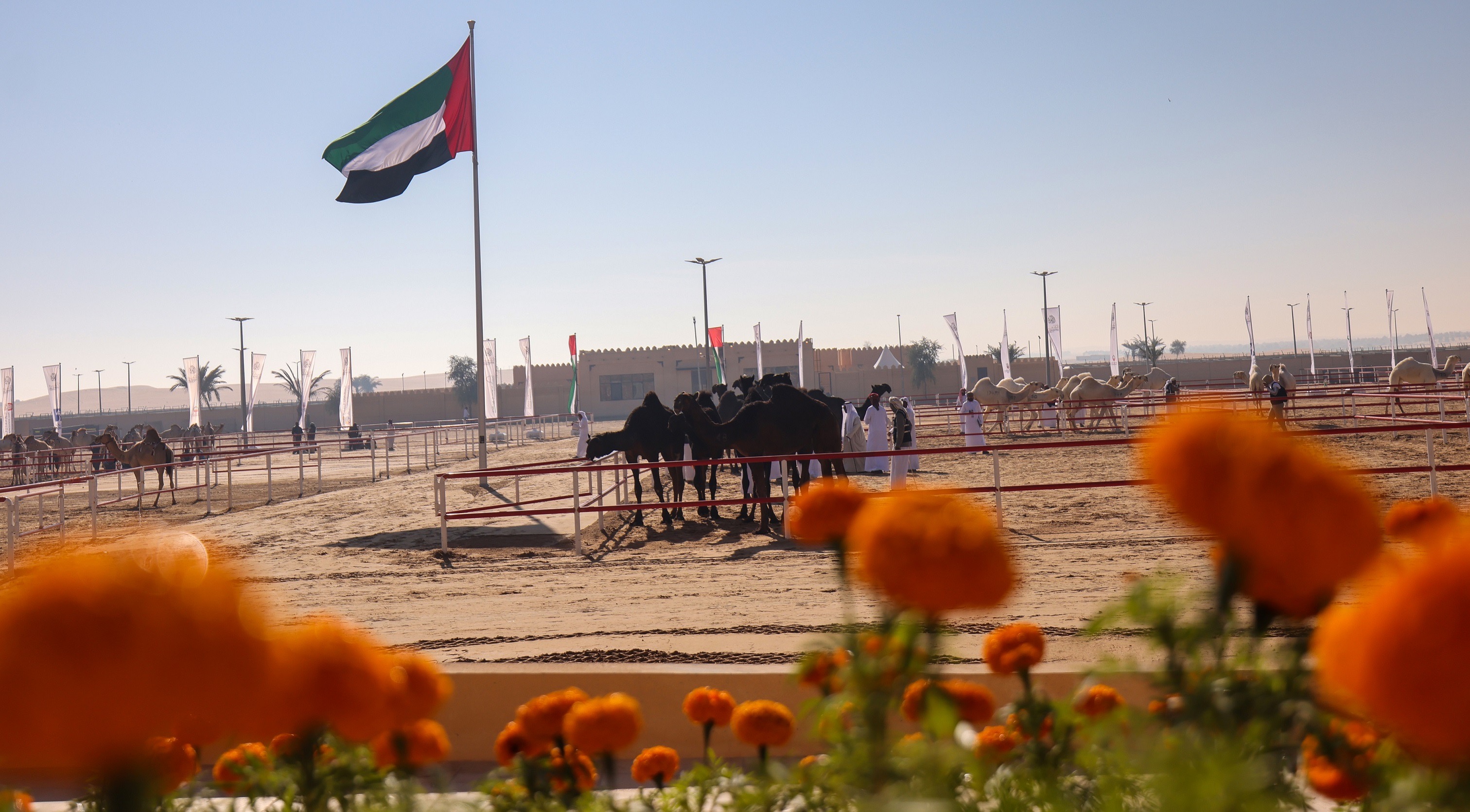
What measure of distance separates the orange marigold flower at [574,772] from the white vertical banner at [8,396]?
152 feet

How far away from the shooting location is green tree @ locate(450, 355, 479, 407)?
71.9 metres

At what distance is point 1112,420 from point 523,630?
2494 centimetres

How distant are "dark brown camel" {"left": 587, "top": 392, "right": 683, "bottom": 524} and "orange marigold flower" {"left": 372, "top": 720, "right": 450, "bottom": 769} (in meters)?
11.8

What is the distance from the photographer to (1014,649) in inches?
68.4

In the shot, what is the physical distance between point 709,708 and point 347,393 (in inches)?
1290

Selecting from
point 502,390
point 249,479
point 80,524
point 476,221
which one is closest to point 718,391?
point 476,221

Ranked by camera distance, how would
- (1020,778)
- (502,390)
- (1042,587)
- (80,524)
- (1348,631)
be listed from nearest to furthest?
(1348,631)
(1020,778)
(1042,587)
(80,524)
(502,390)

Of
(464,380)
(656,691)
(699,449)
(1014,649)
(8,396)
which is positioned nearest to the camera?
(1014,649)

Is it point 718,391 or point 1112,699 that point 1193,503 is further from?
point 718,391

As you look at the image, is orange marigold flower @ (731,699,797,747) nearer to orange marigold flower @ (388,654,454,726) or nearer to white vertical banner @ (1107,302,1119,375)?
orange marigold flower @ (388,654,454,726)

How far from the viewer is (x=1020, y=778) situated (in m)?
1.37

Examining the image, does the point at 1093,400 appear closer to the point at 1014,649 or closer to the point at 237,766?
the point at 1014,649

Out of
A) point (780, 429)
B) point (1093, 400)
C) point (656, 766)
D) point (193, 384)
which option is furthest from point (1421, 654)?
point (193, 384)

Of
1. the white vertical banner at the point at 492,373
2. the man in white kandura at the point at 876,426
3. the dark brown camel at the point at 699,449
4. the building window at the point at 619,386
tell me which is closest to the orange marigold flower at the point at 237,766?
the dark brown camel at the point at 699,449
